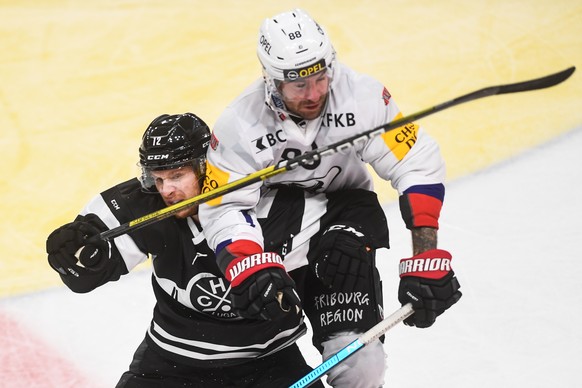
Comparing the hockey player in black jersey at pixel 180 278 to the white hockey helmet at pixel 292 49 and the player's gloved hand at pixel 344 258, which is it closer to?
the player's gloved hand at pixel 344 258

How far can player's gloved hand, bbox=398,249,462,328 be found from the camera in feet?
8.54

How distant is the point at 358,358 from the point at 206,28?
413 centimetres

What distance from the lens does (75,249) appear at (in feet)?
9.14

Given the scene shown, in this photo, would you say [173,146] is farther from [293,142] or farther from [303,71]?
[303,71]

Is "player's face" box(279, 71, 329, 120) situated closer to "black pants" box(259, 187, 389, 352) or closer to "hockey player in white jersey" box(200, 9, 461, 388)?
"hockey player in white jersey" box(200, 9, 461, 388)

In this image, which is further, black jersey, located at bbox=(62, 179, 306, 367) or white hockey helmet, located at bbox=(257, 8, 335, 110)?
black jersey, located at bbox=(62, 179, 306, 367)

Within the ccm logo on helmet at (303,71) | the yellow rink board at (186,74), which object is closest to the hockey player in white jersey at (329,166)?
the ccm logo on helmet at (303,71)

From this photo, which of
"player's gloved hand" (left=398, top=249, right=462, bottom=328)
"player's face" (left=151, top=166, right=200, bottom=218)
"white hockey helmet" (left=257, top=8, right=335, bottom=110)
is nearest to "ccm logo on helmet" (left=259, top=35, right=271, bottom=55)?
"white hockey helmet" (left=257, top=8, right=335, bottom=110)

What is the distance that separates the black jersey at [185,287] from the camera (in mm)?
2898

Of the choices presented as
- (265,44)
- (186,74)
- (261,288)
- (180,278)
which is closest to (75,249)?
(180,278)

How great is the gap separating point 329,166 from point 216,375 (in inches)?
28.7

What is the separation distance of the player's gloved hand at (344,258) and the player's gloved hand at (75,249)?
0.63 m

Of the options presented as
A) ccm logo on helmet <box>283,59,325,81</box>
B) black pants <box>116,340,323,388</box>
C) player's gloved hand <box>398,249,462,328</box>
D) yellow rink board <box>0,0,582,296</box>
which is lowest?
yellow rink board <box>0,0,582,296</box>

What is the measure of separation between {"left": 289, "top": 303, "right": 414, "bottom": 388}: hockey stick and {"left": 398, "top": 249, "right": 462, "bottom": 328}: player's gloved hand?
33 millimetres
